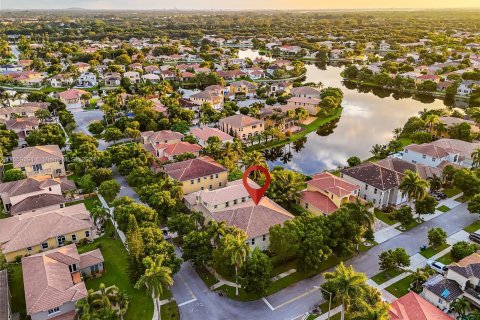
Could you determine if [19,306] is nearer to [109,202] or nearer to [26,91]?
[109,202]

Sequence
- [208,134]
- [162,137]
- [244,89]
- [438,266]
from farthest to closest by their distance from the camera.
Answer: [244,89]
[208,134]
[162,137]
[438,266]

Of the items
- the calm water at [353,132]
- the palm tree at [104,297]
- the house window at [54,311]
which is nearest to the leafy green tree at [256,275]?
the palm tree at [104,297]

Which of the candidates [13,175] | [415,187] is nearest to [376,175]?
[415,187]

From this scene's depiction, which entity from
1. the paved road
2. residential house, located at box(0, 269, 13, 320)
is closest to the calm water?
the paved road

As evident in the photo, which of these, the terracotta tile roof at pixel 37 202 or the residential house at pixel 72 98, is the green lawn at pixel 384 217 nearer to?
the terracotta tile roof at pixel 37 202

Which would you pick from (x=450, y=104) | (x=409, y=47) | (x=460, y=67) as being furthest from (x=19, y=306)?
(x=409, y=47)

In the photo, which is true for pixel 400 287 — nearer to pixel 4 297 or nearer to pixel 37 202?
pixel 4 297

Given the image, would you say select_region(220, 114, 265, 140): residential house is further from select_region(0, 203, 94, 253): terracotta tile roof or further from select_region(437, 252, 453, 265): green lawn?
select_region(437, 252, 453, 265): green lawn
